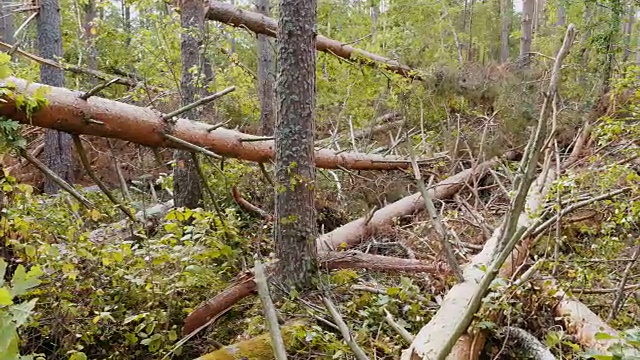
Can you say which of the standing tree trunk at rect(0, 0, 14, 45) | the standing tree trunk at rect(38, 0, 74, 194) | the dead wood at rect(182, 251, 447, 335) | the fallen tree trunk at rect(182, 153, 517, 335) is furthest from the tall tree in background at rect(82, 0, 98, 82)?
the dead wood at rect(182, 251, 447, 335)

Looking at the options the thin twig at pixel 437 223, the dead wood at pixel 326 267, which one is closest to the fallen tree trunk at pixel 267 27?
the dead wood at pixel 326 267

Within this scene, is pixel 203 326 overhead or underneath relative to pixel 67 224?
underneath

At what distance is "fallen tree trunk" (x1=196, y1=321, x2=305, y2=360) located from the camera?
304 cm

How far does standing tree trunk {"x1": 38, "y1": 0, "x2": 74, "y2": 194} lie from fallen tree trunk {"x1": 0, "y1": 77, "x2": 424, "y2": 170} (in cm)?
457

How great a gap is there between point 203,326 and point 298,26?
2394 mm

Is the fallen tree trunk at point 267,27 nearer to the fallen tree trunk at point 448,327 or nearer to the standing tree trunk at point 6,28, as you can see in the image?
the fallen tree trunk at point 448,327

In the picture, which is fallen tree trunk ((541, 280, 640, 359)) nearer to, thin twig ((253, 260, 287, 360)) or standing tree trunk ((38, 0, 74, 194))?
thin twig ((253, 260, 287, 360))

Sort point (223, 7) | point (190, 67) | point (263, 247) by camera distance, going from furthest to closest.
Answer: point (223, 7), point (190, 67), point (263, 247)

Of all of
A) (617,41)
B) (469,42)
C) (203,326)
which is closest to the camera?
(203,326)

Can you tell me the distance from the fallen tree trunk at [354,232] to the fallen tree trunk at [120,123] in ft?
3.88

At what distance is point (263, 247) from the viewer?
16.4 feet

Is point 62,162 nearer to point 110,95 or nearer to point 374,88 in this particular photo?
point 110,95

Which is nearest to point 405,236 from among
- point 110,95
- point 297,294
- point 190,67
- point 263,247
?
point 263,247

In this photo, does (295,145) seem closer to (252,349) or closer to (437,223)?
(437,223)
